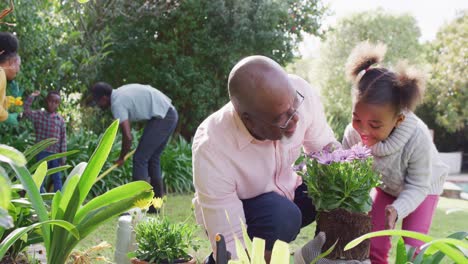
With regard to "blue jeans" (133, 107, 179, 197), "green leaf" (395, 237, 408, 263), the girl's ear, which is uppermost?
the girl's ear

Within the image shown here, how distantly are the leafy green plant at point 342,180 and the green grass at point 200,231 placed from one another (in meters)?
1.49

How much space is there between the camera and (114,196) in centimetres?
238

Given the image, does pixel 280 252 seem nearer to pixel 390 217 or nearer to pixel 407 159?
pixel 390 217

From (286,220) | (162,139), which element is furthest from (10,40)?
(286,220)

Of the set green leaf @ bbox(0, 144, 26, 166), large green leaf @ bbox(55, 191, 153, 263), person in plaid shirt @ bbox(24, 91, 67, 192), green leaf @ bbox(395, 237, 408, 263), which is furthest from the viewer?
person in plaid shirt @ bbox(24, 91, 67, 192)

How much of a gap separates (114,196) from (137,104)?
362 cm

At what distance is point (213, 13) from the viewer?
994cm

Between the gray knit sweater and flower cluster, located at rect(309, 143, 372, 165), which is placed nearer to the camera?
flower cluster, located at rect(309, 143, 372, 165)

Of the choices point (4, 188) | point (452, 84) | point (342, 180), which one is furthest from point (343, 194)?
point (452, 84)

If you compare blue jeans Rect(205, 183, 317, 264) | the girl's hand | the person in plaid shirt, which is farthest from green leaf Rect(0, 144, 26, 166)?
the person in plaid shirt

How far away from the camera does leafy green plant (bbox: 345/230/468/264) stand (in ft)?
4.91

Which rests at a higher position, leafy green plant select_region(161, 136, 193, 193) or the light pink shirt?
the light pink shirt

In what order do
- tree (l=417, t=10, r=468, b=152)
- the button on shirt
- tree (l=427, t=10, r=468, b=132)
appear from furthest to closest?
tree (l=417, t=10, r=468, b=152) → tree (l=427, t=10, r=468, b=132) → the button on shirt

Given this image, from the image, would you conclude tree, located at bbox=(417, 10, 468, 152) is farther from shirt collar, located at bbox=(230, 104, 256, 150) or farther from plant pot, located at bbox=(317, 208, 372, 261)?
plant pot, located at bbox=(317, 208, 372, 261)
